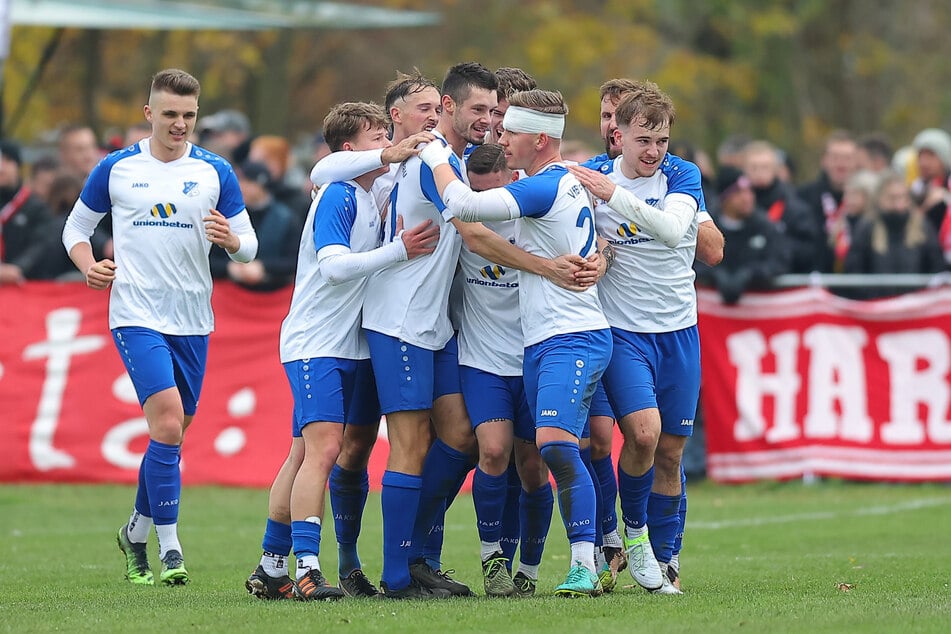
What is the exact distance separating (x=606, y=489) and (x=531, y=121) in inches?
86.2

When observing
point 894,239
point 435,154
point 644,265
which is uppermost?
point 894,239

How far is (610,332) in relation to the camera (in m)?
8.55

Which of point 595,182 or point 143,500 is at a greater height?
point 595,182

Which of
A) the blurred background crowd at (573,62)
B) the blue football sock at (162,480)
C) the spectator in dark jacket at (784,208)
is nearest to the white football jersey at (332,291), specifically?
the blue football sock at (162,480)

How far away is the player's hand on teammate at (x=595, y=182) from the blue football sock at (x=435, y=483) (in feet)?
4.94

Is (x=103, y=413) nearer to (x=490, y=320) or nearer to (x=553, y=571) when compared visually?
(x=553, y=571)

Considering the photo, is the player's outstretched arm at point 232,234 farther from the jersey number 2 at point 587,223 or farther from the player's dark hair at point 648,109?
the player's dark hair at point 648,109

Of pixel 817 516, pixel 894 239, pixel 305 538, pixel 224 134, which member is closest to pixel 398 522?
pixel 305 538

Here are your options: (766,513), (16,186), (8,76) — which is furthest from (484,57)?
(766,513)

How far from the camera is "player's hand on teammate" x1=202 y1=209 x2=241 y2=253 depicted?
31.2 ft

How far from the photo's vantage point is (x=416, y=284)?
8586mm

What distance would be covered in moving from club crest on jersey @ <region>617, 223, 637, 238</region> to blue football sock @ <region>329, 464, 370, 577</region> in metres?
1.91

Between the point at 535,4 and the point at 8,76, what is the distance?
11.9m

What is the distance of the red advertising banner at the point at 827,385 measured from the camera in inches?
589
